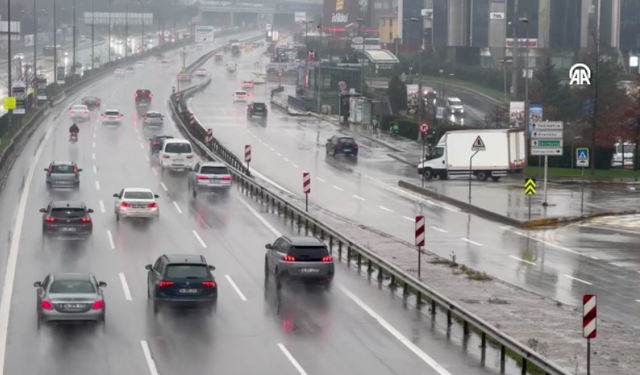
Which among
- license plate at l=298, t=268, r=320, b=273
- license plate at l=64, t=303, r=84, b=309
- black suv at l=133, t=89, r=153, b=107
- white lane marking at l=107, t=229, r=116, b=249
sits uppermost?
black suv at l=133, t=89, r=153, b=107

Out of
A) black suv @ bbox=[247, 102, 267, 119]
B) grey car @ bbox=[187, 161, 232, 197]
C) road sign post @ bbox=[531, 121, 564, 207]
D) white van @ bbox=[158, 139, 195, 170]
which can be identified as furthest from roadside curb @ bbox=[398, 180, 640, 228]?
black suv @ bbox=[247, 102, 267, 119]

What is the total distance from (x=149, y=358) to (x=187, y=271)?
558 cm

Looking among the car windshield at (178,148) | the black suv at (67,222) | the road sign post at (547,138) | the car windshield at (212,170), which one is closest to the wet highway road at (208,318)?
the black suv at (67,222)

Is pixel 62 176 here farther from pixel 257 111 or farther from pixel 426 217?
pixel 257 111

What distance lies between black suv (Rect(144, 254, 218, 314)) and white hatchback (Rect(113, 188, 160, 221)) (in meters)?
16.4

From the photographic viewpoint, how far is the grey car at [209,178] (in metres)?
55.7

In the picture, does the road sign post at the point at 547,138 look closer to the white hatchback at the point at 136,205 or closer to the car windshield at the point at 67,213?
the white hatchback at the point at 136,205

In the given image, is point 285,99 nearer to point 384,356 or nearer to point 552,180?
point 552,180

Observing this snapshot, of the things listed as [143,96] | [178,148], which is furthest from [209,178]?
[143,96]

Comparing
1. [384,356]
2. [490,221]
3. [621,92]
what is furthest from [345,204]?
[621,92]

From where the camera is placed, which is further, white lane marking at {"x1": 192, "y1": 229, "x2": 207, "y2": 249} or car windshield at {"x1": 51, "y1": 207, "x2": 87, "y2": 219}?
car windshield at {"x1": 51, "y1": 207, "x2": 87, "y2": 219}

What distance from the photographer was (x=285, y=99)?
128m

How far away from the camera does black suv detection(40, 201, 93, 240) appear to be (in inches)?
1651

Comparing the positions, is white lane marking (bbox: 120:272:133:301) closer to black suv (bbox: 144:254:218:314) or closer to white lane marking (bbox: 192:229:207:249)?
black suv (bbox: 144:254:218:314)
